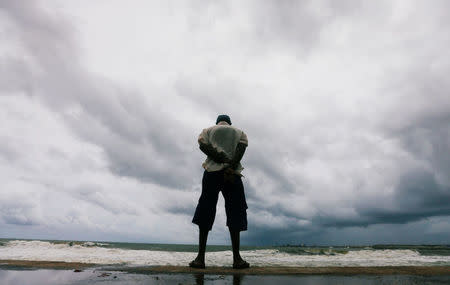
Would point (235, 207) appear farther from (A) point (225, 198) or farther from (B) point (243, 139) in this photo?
(B) point (243, 139)

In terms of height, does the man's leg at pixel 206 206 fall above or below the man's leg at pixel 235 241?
above

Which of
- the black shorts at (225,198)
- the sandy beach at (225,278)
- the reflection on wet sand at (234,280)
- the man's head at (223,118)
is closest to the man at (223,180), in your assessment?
the black shorts at (225,198)

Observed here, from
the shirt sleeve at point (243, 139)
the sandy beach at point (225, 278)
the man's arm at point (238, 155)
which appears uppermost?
the shirt sleeve at point (243, 139)

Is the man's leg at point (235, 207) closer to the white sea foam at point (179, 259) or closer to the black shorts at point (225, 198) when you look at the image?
the black shorts at point (225, 198)

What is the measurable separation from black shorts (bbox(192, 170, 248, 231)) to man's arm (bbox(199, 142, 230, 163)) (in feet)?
0.64

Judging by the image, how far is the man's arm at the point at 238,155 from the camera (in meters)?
4.91

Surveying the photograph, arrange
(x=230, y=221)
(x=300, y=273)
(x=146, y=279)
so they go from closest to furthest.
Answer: (x=146, y=279)
(x=300, y=273)
(x=230, y=221)

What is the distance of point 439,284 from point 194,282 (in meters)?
2.38

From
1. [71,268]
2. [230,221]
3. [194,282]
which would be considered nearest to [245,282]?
[194,282]

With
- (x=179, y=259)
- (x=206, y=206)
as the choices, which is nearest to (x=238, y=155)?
(x=206, y=206)

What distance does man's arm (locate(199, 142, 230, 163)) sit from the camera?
485cm

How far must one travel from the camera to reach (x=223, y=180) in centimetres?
484

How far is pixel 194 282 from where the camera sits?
283 cm

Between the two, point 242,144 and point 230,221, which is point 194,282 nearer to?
point 230,221
